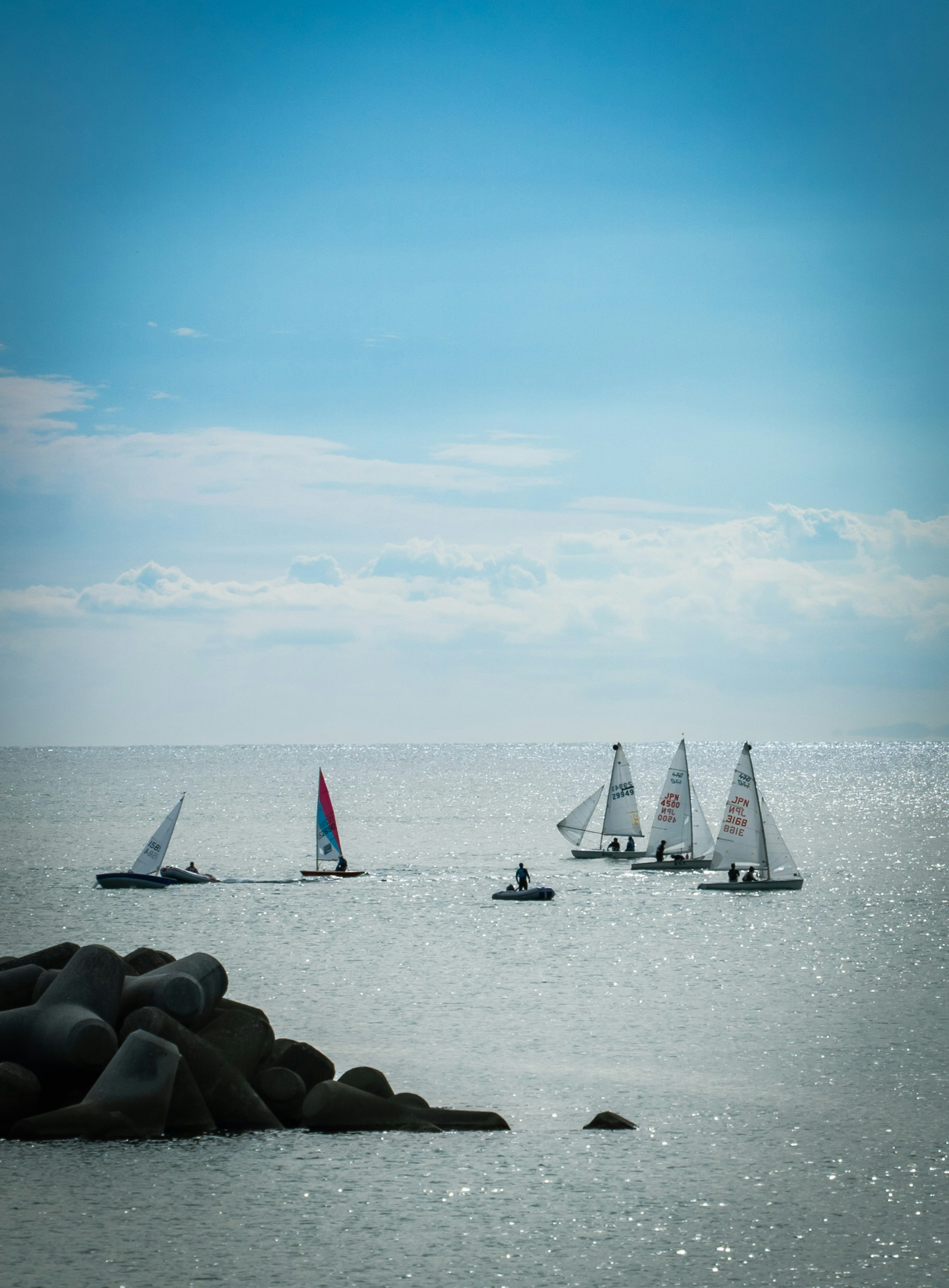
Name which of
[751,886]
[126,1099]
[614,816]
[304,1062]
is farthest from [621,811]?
[126,1099]

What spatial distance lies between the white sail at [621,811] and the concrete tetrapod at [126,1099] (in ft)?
206

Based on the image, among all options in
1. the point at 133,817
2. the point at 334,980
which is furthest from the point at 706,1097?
the point at 133,817

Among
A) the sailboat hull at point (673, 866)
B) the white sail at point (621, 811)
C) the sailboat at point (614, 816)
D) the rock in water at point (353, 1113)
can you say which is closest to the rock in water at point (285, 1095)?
the rock in water at point (353, 1113)

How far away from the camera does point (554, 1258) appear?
1923 centimetres

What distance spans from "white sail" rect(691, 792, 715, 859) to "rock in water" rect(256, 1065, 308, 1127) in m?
58.9

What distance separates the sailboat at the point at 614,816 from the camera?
274ft

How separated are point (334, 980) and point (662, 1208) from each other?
22.3m

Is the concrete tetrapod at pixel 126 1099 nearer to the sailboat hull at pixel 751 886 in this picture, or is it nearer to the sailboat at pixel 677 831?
the sailboat hull at pixel 751 886

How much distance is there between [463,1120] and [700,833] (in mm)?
60378

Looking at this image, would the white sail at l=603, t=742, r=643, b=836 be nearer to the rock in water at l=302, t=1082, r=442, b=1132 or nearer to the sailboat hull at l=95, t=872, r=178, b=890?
the sailboat hull at l=95, t=872, r=178, b=890

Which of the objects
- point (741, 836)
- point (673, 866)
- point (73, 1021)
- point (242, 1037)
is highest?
point (741, 836)

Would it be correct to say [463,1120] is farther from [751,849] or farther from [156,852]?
[156,852]

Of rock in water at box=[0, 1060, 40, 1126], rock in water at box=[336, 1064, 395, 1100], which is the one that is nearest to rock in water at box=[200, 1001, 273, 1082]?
rock in water at box=[336, 1064, 395, 1100]

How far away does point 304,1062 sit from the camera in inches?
981
